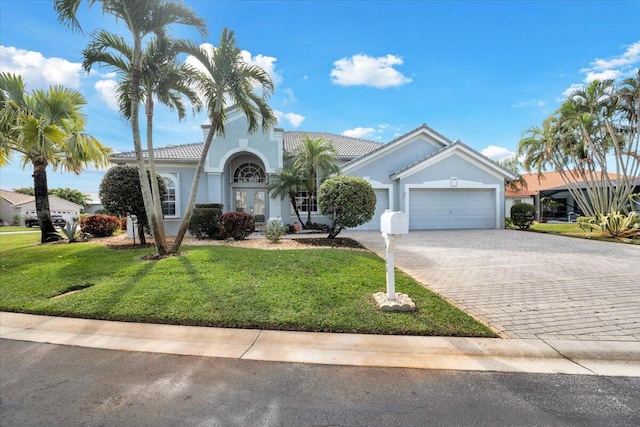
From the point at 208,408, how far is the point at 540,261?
911cm

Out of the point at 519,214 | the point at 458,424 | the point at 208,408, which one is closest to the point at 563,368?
the point at 458,424

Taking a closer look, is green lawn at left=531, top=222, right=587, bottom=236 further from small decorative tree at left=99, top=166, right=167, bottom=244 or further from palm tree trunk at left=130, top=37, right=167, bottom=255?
small decorative tree at left=99, top=166, right=167, bottom=244

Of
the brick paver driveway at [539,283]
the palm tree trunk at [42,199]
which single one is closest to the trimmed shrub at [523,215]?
the brick paver driveway at [539,283]

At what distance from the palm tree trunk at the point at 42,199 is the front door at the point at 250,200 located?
8277 mm

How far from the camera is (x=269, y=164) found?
53.2 ft

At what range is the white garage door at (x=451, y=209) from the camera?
1684 cm

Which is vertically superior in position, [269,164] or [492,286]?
[269,164]

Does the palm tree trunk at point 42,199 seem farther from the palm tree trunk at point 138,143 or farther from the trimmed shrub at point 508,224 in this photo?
the trimmed shrub at point 508,224

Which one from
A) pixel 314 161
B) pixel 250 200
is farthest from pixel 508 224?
pixel 250 200

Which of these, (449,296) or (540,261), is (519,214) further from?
(449,296)

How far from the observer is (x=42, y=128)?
10.7 m

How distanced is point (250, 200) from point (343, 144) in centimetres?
765

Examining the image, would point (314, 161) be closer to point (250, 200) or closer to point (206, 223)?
point (250, 200)

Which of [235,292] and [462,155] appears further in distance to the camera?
[462,155]
